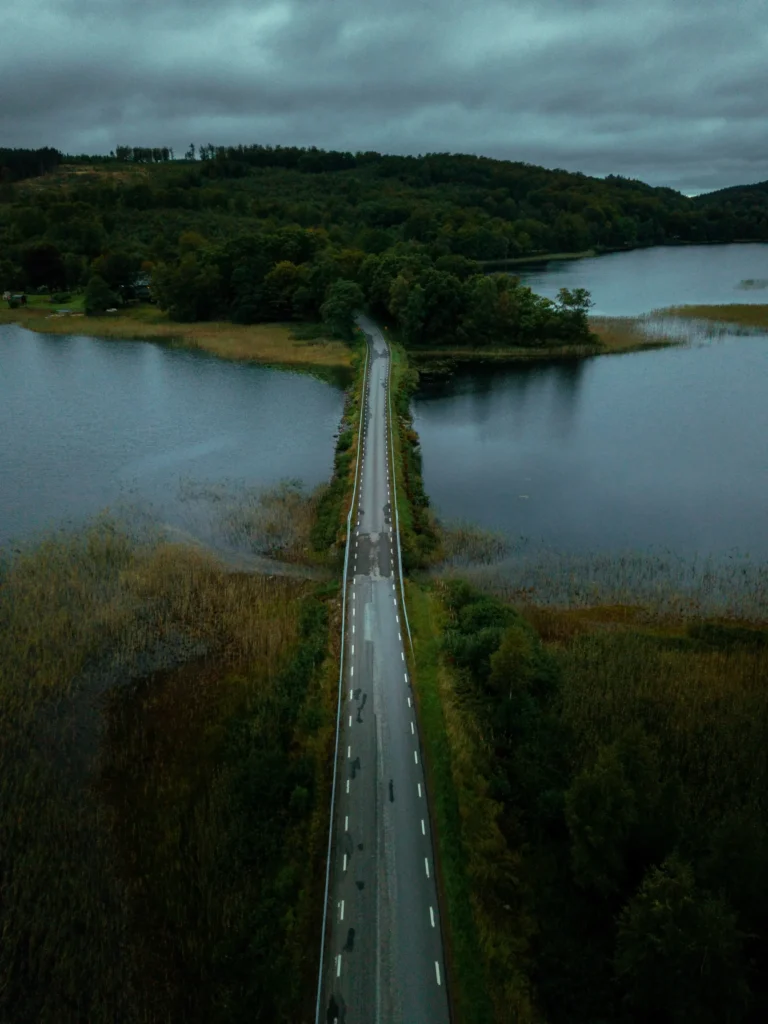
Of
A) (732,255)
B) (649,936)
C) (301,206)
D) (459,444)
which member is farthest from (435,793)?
(732,255)

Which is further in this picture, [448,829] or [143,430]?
[143,430]

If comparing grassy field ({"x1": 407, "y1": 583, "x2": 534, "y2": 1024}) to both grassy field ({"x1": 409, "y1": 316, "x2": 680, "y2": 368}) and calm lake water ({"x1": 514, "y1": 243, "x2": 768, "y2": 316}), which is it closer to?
grassy field ({"x1": 409, "y1": 316, "x2": 680, "y2": 368})

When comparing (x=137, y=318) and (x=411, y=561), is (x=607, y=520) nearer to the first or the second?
(x=411, y=561)

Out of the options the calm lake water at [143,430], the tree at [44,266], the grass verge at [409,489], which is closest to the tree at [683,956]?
the grass verge at [409,489]

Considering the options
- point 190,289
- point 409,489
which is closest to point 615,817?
point 409,489

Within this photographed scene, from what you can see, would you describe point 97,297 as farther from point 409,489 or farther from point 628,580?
point 628,580

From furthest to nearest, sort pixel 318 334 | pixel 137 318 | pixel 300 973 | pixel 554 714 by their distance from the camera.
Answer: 1. pixel 137 318
2. pixel 318 334
3. pixel 554 714
4. pixel 300 973
